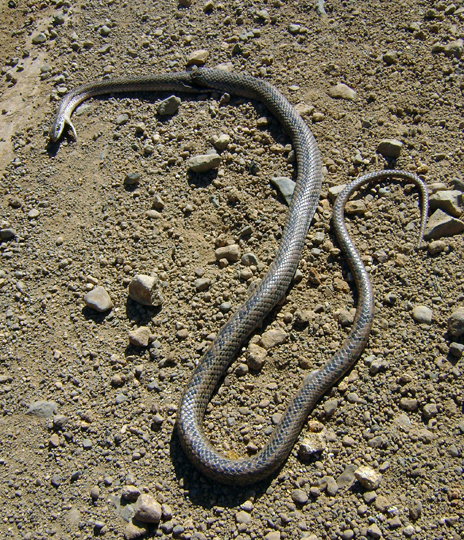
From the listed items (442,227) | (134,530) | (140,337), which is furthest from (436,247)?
(134,530)

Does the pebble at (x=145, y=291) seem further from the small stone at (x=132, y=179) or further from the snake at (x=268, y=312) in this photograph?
the small stone at (x=132, y=179)

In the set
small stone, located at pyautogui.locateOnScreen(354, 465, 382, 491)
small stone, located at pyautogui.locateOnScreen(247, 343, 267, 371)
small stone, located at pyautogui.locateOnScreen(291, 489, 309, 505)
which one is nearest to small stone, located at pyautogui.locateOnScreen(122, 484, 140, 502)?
small stone, located at pyautogui.locateOnScreen(291, 489, 309, 505)

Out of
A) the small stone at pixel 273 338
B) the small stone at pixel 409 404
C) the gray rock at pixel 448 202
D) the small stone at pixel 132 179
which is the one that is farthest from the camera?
the small stone at pixel 132 179

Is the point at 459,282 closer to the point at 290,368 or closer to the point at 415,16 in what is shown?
the point at 290,368

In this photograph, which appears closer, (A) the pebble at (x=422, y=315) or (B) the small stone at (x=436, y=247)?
(A) the pebble at (x=422, y=315)

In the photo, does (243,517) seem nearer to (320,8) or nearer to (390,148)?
(390,148)

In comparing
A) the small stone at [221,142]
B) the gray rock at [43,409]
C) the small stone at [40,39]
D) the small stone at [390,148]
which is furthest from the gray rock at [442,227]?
the small stone at [40,39]
